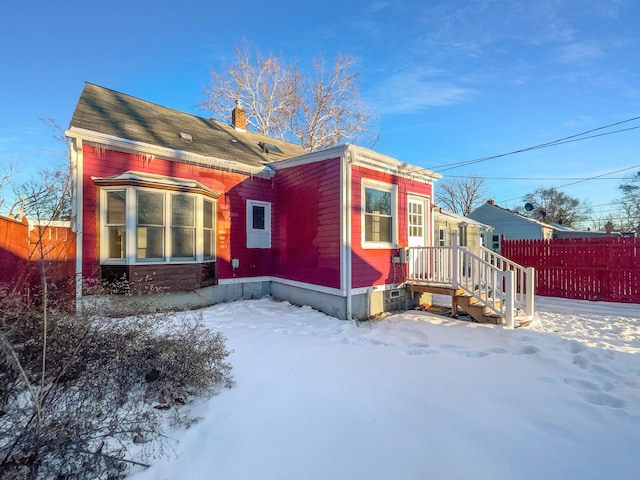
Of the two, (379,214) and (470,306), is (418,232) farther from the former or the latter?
(470,306)

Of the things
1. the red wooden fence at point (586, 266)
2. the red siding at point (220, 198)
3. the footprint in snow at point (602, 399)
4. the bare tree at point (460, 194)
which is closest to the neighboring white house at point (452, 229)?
the red wooden fence at point (586, 266)

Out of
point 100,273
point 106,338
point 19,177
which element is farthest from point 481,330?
point 19,177

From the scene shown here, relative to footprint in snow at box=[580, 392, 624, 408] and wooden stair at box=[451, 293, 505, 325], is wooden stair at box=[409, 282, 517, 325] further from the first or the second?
footprint in snow at box=[580, 392, 624, 408]

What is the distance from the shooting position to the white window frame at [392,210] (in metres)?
6.89

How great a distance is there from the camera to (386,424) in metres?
2.56

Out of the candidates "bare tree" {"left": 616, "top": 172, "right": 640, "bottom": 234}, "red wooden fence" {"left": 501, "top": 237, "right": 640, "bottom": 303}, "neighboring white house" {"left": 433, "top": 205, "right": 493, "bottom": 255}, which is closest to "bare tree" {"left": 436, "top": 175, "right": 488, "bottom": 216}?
"bare tree" {"left": 616, "top": 172, "right": 640, "bottom": 234}

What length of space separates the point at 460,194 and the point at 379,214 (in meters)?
34.9

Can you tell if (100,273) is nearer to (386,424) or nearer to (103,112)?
(103,112)

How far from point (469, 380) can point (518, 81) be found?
9.94 metres

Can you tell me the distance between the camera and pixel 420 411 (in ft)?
9.04

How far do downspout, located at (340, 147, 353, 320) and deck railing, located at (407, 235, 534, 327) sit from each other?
1.94 meters

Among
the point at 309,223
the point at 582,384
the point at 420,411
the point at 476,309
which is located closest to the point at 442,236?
the point at 476,309

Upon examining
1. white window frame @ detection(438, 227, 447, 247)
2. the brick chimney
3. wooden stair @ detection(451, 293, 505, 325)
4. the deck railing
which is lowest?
wooden stair @ detection(451, 293, 505, 325)

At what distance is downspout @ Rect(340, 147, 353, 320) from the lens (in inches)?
253
